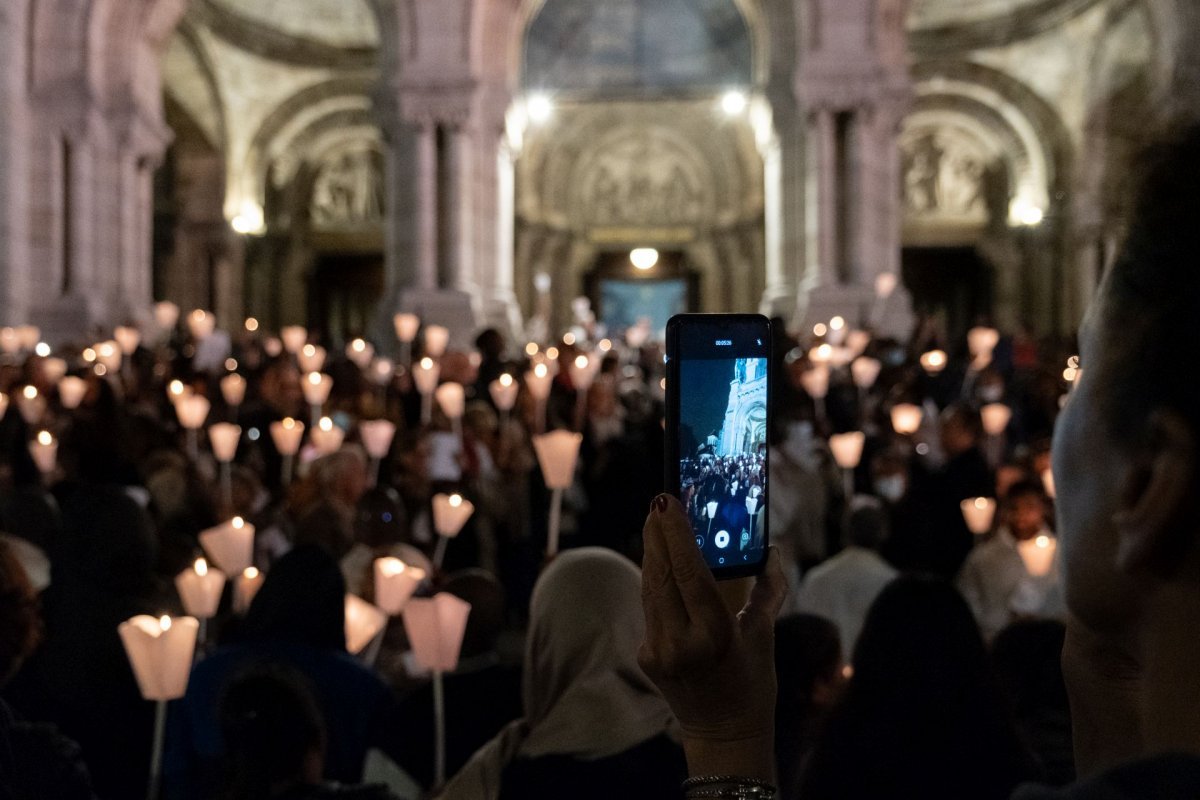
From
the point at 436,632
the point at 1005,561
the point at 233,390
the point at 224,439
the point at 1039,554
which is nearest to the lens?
the point at 436,632

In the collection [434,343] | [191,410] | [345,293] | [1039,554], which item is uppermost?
[345,293]

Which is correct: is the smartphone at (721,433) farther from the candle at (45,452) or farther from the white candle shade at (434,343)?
the white candle shade at (434,343)

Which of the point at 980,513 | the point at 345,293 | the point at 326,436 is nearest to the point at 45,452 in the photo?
the point at 326,436

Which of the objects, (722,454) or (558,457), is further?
→ (558,457)

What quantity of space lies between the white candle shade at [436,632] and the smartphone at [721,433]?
79.6 inches

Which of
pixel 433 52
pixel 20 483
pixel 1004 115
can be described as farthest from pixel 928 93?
pixel 20 483

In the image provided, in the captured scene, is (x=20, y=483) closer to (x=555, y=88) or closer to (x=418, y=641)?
(x=418, y=641)

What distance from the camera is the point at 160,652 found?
3316 millimetres

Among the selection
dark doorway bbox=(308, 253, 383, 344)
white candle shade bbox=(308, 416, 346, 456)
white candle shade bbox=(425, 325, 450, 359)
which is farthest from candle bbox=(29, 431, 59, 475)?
dark doorway bbox=(308, 253, 383, 344)

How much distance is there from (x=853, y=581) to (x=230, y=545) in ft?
7.53

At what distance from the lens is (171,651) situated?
332 cm

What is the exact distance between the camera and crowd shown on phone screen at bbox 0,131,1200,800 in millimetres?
2383

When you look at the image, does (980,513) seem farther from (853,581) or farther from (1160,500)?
(1160,500)

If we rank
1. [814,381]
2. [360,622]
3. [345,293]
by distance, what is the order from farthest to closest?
[345,293] → [814,381] → [360,622]
